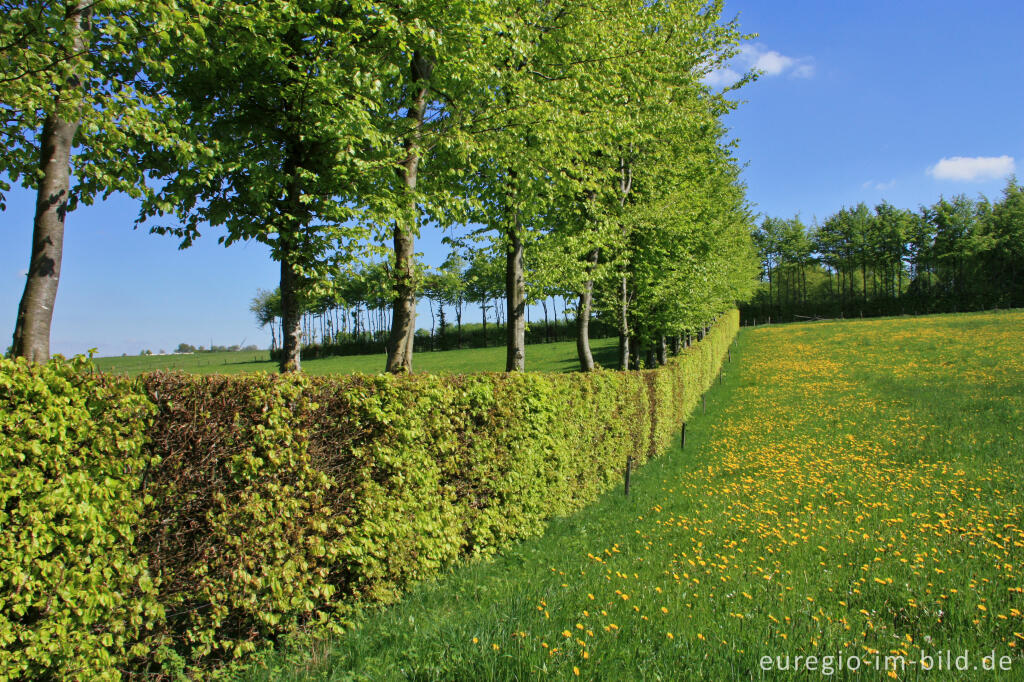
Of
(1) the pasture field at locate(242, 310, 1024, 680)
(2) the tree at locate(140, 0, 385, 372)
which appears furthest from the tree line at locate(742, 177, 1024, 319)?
(2) the tree at locate(140, 0, 385, 372)

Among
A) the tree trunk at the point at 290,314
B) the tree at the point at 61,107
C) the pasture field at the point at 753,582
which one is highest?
the tree at the point at 61,107

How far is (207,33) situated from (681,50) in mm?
13304

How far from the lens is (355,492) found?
471 centimetres

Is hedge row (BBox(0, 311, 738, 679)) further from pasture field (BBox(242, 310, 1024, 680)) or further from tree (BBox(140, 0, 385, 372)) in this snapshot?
tree (BBox(140, 0, 385, 372))

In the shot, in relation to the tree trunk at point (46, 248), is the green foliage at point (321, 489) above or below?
below

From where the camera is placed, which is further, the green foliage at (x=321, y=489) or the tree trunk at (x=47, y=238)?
the tree trunk at (x=47, y=238)

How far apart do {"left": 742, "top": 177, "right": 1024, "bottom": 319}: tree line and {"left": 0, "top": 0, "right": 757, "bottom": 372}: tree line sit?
68.0 m

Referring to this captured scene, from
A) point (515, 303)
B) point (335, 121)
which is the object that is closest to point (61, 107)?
point (335, 121)

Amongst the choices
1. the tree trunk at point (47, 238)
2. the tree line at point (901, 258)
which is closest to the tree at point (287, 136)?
the tree trunk at point (47, 238)

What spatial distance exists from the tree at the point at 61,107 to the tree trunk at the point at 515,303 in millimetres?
7489

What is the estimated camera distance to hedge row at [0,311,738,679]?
2.99 m

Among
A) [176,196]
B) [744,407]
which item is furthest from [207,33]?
[744,407]

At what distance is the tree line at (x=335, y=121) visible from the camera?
592 cm

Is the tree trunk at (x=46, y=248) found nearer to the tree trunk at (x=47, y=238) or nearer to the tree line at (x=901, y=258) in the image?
the tree trunk at (x=47, y=238)
